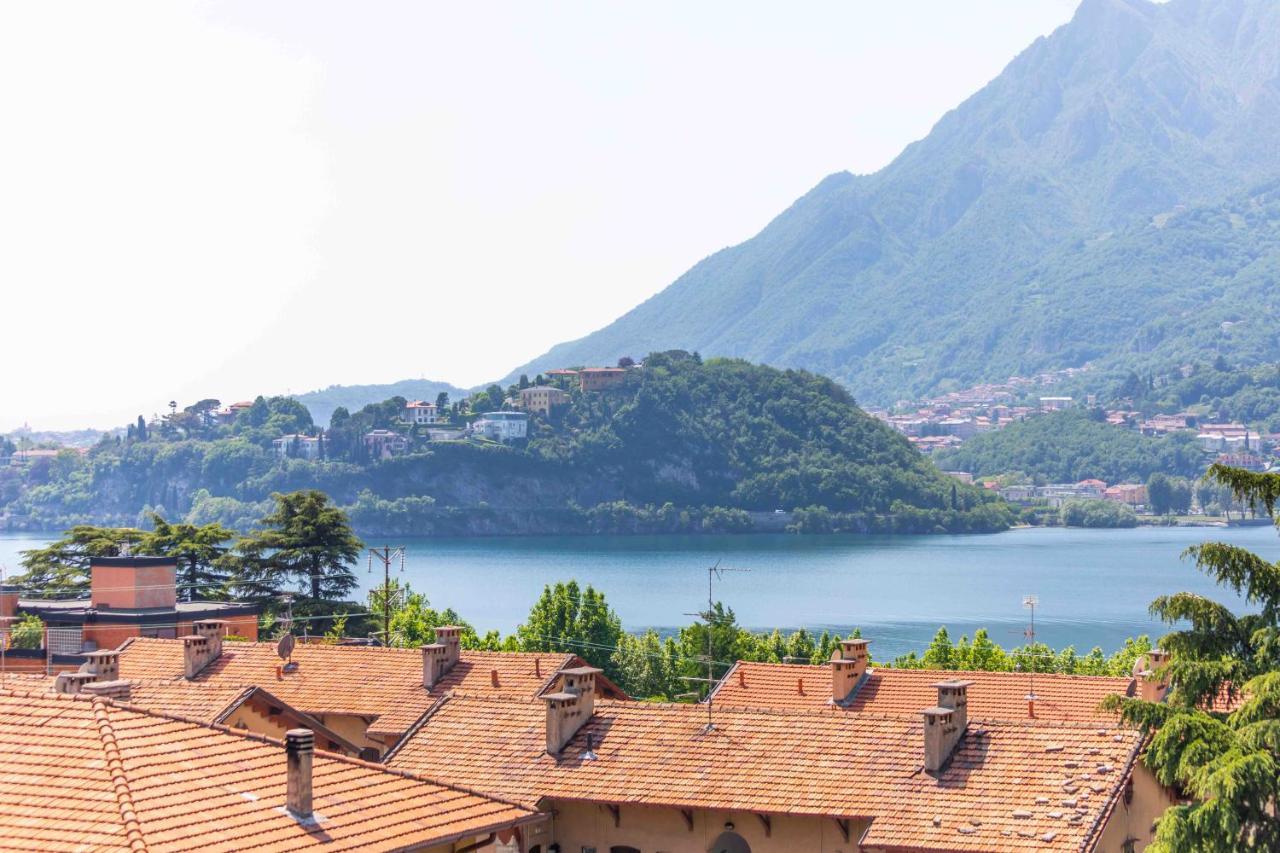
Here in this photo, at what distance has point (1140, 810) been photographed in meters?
21.5

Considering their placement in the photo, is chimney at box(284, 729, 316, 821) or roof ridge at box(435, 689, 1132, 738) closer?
chimney at box(284, 729, 316, 821)

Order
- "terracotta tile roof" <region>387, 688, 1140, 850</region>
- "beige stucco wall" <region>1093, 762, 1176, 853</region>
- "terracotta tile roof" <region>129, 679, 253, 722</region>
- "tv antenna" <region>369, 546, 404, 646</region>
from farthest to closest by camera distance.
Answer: "tv antenna" <region>369, 546, 404, 646</region> < "terracotta tile roof" <region>129, 679, 253, 722</region> < "beige stucco wall" <region>1093, 762, 1176, 853</region> < "terracotta tile roof" <region>387, 688, 1140, 850</region>

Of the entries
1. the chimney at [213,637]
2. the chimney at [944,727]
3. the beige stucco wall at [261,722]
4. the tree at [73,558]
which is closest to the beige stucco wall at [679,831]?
the chimney at [944,727]

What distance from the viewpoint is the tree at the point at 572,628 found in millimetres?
63750

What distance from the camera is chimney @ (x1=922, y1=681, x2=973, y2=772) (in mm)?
22047

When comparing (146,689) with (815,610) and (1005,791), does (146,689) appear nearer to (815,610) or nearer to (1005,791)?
(1005,791)

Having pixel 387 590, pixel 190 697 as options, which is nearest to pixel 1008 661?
pixel 387 590

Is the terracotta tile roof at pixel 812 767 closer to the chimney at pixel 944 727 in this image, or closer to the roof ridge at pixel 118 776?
the chimney at pixel 944 727

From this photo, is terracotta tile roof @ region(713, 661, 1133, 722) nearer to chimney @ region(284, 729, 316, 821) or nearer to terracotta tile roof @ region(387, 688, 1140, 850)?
terracotta tile roof @ region(387, 688, 1140, 850)

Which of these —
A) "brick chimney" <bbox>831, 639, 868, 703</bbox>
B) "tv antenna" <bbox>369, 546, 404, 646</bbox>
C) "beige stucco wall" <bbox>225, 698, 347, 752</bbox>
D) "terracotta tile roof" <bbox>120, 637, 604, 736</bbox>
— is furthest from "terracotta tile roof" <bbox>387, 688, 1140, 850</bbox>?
"tv antenna" <bbox>369, 546, 404, 646</bbox>

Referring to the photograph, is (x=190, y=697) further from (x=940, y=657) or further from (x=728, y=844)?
(x=940, y=657)

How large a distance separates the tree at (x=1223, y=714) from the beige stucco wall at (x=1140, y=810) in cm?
34

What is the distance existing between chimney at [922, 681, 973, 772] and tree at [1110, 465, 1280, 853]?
8.14ft

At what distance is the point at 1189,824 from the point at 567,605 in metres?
49.0
